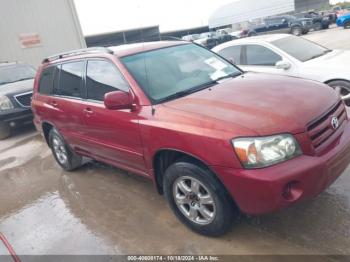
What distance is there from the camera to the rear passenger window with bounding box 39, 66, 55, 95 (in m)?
5.19

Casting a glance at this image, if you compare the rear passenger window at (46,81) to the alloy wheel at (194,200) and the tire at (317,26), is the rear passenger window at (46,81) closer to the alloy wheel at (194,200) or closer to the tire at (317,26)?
the alloy wheel at (194,200)

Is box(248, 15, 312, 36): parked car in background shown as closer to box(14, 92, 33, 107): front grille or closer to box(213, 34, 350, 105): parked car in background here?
box(213, 34, 350, 105): parked car in background

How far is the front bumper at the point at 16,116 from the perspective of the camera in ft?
27.4

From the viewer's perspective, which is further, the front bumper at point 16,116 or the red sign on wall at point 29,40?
the red sign on wall at point 29,40

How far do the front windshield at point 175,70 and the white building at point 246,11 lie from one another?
37164 millimetres

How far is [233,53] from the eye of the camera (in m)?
7.00

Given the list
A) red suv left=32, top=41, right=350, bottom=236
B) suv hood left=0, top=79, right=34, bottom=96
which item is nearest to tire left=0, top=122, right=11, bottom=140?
suv hood left=0, top=79, right=34, bottom=96

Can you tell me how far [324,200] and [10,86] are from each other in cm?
817

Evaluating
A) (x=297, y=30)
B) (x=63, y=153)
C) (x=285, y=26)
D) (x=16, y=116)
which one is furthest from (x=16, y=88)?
(x=285, y=26)

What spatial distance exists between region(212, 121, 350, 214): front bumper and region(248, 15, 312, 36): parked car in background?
2439cm

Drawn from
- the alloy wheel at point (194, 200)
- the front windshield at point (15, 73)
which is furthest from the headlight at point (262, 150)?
the front windshield at point (15, 73)

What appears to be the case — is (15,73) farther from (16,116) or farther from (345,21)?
(345,21)

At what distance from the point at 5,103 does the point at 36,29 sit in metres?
8.30

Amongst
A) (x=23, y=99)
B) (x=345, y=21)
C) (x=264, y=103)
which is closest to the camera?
(x=264, y=103)
